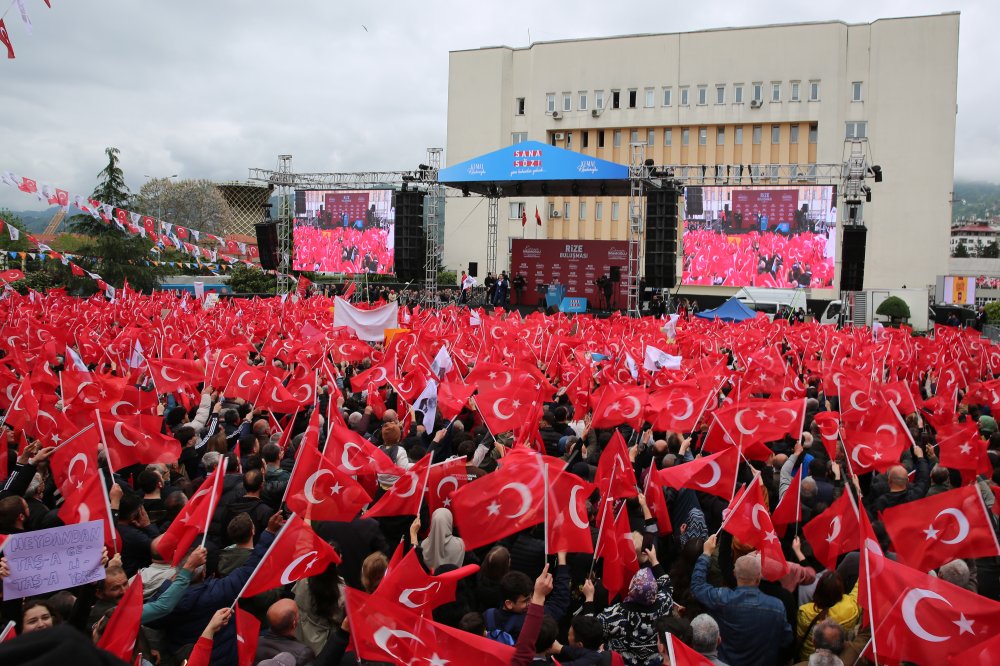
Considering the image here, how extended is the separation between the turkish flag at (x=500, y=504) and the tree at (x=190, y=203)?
7211cm

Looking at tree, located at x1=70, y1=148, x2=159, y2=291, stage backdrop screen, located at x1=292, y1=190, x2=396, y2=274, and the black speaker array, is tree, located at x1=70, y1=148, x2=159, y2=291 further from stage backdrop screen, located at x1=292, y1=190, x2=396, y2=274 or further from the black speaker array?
the black speaker array

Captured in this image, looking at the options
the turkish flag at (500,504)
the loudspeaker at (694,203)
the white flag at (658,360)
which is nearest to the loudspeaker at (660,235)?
the loudspeaker at (694,203)

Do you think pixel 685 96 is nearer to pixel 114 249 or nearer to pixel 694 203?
pixel 694 203

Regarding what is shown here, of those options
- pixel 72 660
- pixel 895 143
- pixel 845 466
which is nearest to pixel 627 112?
pixel 895 143

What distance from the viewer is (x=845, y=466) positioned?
9.15 m

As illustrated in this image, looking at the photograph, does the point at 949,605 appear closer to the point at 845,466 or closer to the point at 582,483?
the point at 582,483

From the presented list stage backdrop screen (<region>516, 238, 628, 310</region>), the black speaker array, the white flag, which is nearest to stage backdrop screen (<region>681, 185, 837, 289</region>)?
stage backdrop screen (<region>516, 238, 628, 310</region>)

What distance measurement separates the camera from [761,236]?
1296 inches

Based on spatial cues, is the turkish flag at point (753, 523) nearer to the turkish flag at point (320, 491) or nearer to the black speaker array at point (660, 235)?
the turkish flag at point (320, 491)

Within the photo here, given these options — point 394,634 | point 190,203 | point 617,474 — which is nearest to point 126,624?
point 394,634

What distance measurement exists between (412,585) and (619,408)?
5.04 meters

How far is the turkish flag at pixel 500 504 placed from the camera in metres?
5.50

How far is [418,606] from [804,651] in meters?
2.38

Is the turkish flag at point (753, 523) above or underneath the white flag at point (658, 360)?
underneath
